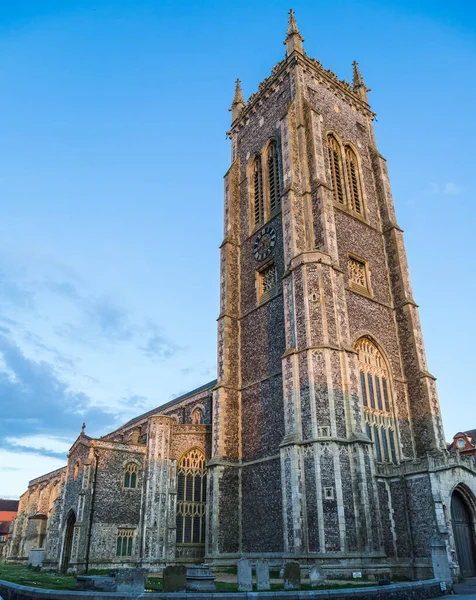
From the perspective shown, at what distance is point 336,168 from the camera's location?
104ft

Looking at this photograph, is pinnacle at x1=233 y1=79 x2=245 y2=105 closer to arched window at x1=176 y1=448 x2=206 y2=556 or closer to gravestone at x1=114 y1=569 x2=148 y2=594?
arched window at x1=176 y1=448 x2=206 y2=556

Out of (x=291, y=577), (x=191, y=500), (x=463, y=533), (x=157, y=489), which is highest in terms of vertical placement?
(x=157, y=489)

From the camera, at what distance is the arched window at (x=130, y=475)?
28659 millimetres

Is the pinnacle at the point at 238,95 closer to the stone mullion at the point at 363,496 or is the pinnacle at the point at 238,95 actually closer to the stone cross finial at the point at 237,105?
the stone cross finial at the point at 237,105

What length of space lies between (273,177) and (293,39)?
993 cm

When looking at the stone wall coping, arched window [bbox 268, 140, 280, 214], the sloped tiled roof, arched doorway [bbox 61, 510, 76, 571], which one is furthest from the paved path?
the sloped tiled roof

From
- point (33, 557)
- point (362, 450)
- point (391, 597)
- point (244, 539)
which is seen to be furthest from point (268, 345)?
point (33, 557)

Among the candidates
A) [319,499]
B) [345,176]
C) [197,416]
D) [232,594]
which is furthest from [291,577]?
[345,176]

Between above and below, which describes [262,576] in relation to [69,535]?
below

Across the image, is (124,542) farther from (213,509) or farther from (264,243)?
(264,243)

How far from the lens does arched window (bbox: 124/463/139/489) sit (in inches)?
1128

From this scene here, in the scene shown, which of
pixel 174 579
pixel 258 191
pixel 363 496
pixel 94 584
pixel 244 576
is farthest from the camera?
pixel 258 191

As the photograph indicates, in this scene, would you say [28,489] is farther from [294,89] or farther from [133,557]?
[294,89]

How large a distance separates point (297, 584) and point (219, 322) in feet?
57.6
